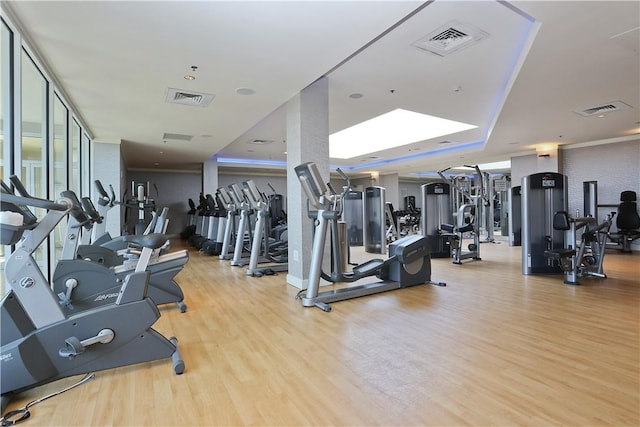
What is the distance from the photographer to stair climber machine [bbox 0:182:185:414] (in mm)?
1796

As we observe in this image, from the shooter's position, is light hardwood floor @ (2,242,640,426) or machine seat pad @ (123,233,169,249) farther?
machine seat pad @ (123,233,169,249)

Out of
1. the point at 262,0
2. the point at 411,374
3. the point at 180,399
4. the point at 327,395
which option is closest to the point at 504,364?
the point at 411,374

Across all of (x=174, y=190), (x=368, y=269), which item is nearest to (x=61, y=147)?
(x=368, y=269)

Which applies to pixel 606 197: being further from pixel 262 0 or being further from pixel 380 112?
pixel 262 0

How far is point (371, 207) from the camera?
8.18m

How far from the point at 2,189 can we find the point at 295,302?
2636 millimetres

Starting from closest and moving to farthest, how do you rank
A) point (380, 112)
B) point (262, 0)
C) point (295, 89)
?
1. point (262, 0)
2. point (295, 89)
3. point (380, 112)

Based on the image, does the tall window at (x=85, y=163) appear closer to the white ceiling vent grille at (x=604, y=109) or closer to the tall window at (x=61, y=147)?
the tall window at (x=61, y=147)

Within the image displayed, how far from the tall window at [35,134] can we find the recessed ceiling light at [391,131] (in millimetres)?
5092

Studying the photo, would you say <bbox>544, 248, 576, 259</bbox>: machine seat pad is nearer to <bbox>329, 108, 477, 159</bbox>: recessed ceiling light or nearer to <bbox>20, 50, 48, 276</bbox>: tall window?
<bbox>329, 108, 477, 159</bbox>: recessed ceiling light

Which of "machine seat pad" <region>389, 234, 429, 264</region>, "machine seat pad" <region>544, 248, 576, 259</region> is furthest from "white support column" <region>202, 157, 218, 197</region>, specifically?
"machine seat pad" <region>544, 248, 576, 259</region>

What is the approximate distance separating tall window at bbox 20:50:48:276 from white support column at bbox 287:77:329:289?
286 cm

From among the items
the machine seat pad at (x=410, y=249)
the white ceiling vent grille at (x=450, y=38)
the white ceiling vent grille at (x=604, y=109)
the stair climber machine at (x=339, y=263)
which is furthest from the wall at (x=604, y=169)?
the white ceiling vent grille at (x=450, y=38)

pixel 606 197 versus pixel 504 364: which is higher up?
pixel 606 197
